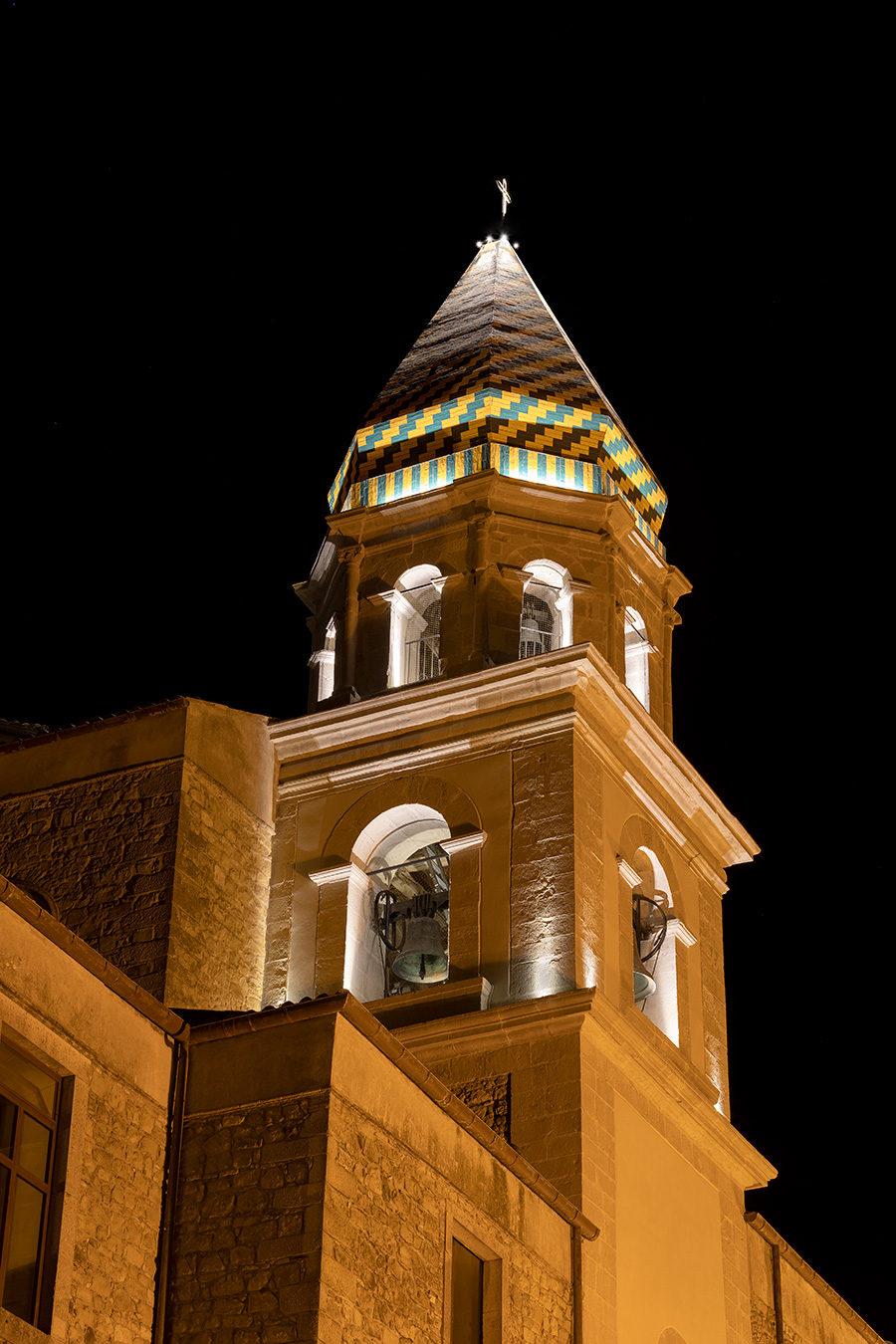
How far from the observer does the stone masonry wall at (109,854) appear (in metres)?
21.3

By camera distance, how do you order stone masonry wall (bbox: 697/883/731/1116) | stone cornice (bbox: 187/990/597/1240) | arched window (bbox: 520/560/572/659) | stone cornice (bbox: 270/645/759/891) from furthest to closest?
arched window (bbox: 520/560/572/659), stone masonry wall (bbox: 697/883/731/1116), stone cornice (bbox: 270/645/759/891), stone cornice (bbox: 187/990/597/1240)

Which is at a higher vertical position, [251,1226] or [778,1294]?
[778,1294]

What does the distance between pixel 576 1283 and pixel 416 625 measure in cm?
962

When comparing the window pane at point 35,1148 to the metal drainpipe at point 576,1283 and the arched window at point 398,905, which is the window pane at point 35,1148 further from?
the arched window at point 398,905

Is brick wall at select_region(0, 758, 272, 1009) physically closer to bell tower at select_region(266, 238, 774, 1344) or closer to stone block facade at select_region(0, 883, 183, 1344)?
bell tower at select_region(266, 238, 774, 1344)

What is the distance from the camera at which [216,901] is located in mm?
22047

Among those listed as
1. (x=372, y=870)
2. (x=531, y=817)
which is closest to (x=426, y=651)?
(x=372, y=870)

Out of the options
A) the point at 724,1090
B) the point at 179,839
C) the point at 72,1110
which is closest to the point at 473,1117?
the point at 72,1110

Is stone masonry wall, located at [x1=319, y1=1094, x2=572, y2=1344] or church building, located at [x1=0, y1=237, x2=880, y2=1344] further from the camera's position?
stone masonry wall, located at [x1=319, y1=1094, x2=572, y2=1344]

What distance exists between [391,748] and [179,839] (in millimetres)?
3027

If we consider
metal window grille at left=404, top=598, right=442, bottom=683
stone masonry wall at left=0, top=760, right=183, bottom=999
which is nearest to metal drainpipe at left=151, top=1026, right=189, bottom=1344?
stone masonry wall at left=0, top=760, right=183, bottom=999

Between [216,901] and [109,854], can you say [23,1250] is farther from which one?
[109,854]

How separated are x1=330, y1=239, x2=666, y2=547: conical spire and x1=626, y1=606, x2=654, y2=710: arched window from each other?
1.35 m

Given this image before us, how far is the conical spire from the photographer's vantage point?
26.0 metres
